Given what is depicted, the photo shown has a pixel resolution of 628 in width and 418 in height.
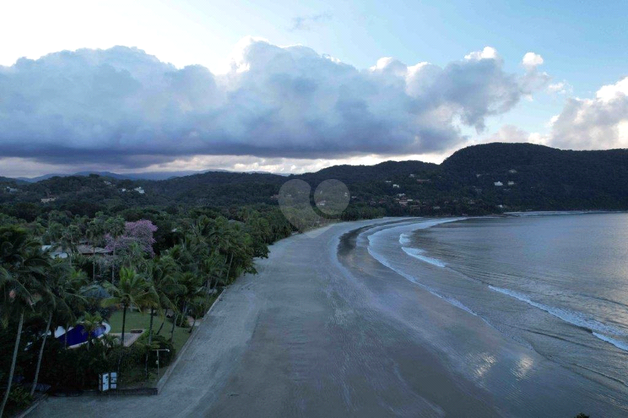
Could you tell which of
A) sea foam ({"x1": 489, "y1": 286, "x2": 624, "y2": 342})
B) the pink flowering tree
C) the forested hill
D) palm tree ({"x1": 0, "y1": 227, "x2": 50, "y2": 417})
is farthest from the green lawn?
the forested hill

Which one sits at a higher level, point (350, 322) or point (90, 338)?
point (90, 338)

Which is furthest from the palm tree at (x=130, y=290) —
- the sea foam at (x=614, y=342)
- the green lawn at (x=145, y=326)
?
the sea foam at (x=614, y=342)

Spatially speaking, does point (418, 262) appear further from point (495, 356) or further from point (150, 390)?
point (150, 390)

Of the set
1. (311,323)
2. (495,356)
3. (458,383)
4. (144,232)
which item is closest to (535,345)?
(495,356)

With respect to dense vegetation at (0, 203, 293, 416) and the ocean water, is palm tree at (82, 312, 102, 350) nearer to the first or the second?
dense vegetation at (0, 203, 293, 416)

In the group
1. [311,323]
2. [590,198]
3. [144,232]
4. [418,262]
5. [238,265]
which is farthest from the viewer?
[590,198]

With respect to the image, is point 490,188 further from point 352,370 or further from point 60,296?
point 60,296

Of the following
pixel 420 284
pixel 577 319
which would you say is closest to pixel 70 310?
pixel 577 319
